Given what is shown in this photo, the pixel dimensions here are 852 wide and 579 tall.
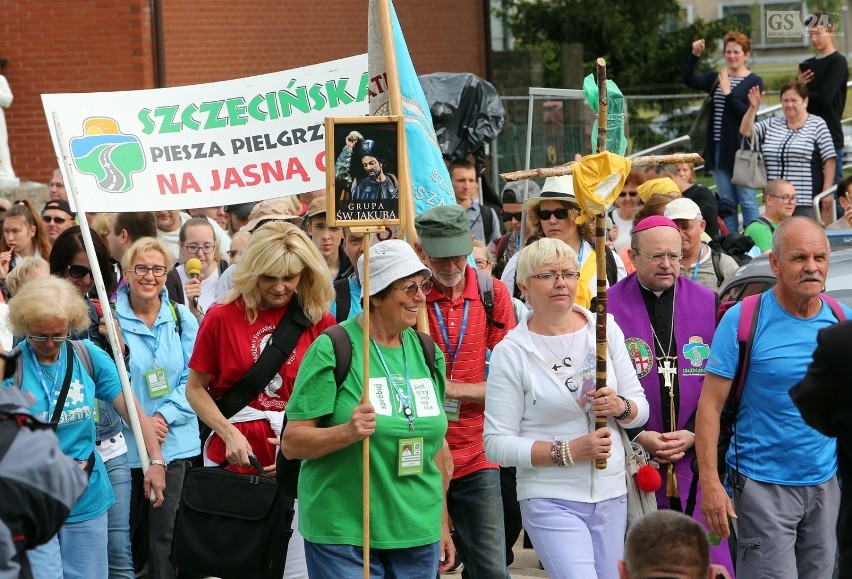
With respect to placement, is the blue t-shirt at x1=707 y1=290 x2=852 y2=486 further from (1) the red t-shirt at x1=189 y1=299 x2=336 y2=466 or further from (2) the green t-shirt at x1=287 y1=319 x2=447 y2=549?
(1) the red t-shirt at x1=189 y1=299 x2=336 y2=466

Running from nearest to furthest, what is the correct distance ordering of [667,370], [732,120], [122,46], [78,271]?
[667,370] → [78,271] → [732,120] → [122,46]

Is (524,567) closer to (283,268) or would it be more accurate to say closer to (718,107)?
(283,268)

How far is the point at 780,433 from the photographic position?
5.87 m

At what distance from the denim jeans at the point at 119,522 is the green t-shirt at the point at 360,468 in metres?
1.66

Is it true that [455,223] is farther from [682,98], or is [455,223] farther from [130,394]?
[682,98]

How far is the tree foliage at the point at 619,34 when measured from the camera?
27.5m

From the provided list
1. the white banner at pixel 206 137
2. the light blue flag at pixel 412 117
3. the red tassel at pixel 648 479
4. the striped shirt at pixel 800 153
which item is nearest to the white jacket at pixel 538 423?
the red tassel at pixel 648 479

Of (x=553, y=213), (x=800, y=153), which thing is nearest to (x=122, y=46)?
(x=800, y=153)

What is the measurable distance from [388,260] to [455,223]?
3.49 ft

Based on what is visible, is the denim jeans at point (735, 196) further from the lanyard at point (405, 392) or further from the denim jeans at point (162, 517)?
the lanyard at point (405, 392)

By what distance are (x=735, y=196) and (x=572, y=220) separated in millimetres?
6901

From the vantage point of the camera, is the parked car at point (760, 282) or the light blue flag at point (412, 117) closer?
the parked car at point (760, 282)

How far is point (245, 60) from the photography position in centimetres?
1923

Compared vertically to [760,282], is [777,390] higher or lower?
lower
